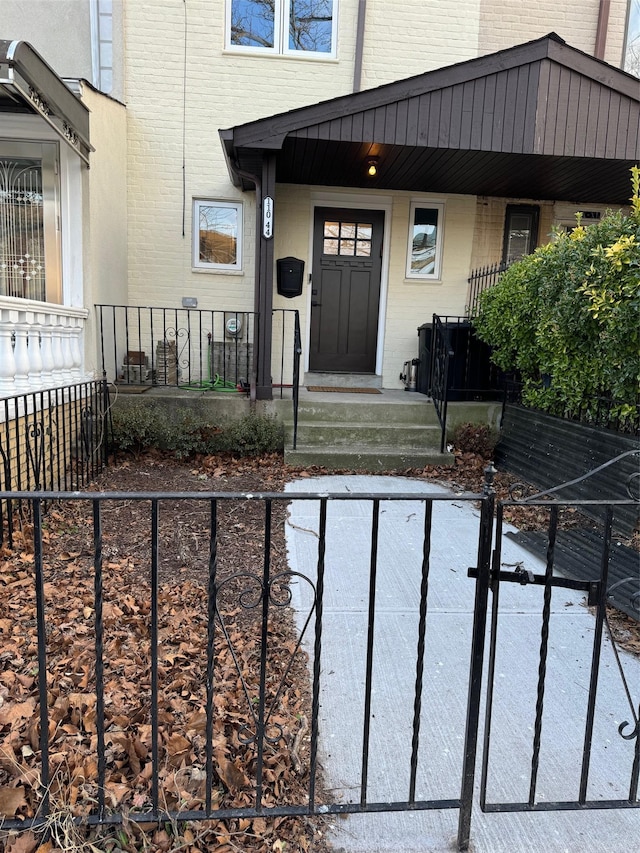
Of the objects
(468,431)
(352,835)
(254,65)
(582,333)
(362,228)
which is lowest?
(352,835)

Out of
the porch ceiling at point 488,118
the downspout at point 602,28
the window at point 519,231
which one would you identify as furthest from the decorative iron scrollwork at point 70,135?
the downspout at point 602,28

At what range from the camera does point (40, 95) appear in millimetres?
4543

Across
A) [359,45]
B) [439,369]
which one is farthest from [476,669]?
[359,45]

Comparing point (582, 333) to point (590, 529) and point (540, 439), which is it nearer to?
point (540, 439)

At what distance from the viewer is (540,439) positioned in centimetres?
523

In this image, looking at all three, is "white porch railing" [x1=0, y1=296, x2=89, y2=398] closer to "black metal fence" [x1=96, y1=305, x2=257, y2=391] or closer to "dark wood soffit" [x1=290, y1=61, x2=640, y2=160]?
"black metal fence" [x1=96, y1=305, x2=257, y2=391]

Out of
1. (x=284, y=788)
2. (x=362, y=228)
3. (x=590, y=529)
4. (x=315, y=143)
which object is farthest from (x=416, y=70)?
(x=284, y=788)

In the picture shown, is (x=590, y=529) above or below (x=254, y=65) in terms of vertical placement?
below

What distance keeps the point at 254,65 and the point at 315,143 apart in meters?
2.38

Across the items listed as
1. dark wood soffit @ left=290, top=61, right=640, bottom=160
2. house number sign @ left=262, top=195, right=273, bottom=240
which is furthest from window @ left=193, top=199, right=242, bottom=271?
dark wood soffit @ left=290, top=61, right=640, bottom=160

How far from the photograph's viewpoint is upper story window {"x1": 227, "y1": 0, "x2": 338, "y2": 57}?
287 inches

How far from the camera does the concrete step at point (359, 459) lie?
568 cm

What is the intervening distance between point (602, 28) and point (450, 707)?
907 cm

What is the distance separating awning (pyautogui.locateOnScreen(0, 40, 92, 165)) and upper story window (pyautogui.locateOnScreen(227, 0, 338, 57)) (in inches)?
116
